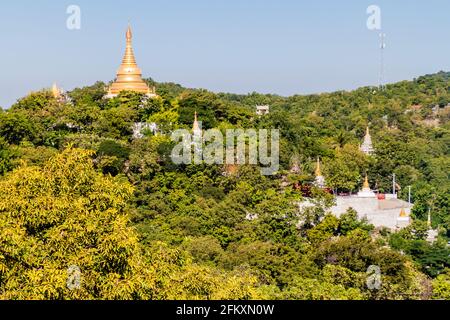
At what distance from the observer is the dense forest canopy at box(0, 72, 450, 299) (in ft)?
44.1

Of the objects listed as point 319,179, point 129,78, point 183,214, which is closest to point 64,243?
point 183,214

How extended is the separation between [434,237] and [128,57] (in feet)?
64.8

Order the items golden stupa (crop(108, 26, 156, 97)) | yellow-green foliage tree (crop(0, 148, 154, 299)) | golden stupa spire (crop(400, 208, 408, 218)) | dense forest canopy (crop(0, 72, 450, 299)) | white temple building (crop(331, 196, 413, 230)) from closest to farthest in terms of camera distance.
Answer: yellow-green foliage tree (crop(0, 148, 154, 299)), dense forest canopy (crop(0, 72, 450, 299)), white temple building (crop(331, 196, 413, 230)), golden stupa spire (crop(400, 208, 408, 218)), golden stupa (crop(108, 26, 156, 97))

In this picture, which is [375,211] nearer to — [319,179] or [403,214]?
[403,214]

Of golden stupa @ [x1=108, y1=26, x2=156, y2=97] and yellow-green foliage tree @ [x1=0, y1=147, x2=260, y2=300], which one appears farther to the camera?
golden stupa @ [x1=108, y1=26, x2=156, y2=97]

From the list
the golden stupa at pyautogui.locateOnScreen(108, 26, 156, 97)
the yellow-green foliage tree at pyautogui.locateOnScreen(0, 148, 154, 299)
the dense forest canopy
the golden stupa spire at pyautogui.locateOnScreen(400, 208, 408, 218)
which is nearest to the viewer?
the yellow-green foliage tree at pyautogui.locateOnScreen(0, 148, 154, 299)

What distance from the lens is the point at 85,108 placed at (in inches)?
1531

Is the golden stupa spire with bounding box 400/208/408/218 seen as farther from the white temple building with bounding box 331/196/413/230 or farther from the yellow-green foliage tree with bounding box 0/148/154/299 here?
the yellow-green foliage tree with bounding box 0/148/154/299

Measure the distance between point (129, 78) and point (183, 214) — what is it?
17.2 metres

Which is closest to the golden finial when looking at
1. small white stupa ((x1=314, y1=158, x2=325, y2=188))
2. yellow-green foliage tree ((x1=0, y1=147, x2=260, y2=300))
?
small white stupa ((x1=314, y1=158, x2=325, y2=188))

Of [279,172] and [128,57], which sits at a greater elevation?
[128,57]
